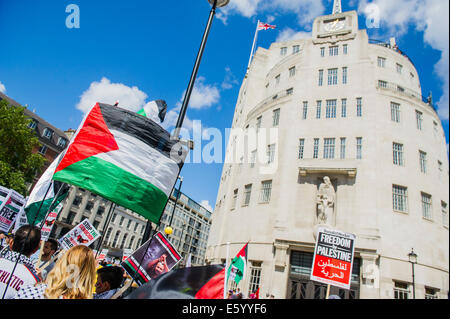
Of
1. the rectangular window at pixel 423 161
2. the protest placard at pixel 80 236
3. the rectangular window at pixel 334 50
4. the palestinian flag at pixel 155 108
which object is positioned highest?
the rectangular window at pixel 334 50

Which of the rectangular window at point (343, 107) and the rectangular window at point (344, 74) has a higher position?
the rectangular window at point (344, 74)

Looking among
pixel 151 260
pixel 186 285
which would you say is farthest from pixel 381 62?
pixel 186 285

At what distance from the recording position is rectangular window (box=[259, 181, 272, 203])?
22614 mm

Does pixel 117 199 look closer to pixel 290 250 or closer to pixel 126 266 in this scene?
pixel 126 266

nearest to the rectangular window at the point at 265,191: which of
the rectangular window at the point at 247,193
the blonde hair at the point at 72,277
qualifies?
the rectangular window at the point at 247,193

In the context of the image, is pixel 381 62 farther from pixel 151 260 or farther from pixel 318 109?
pixel 151 260

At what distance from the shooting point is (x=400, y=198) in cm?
1925

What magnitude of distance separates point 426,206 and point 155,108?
22022 mm

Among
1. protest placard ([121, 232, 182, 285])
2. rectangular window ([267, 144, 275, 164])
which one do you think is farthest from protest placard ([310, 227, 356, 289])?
rectangular window ([267, 144, 275, 164])

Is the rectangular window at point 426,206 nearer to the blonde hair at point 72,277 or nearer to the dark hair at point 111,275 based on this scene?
the dark hair at point 111,275

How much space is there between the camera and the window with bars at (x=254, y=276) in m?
19.6

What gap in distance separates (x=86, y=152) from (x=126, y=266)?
2.24m

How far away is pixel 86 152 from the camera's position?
4699mm

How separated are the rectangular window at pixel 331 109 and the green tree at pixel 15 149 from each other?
2995cm
